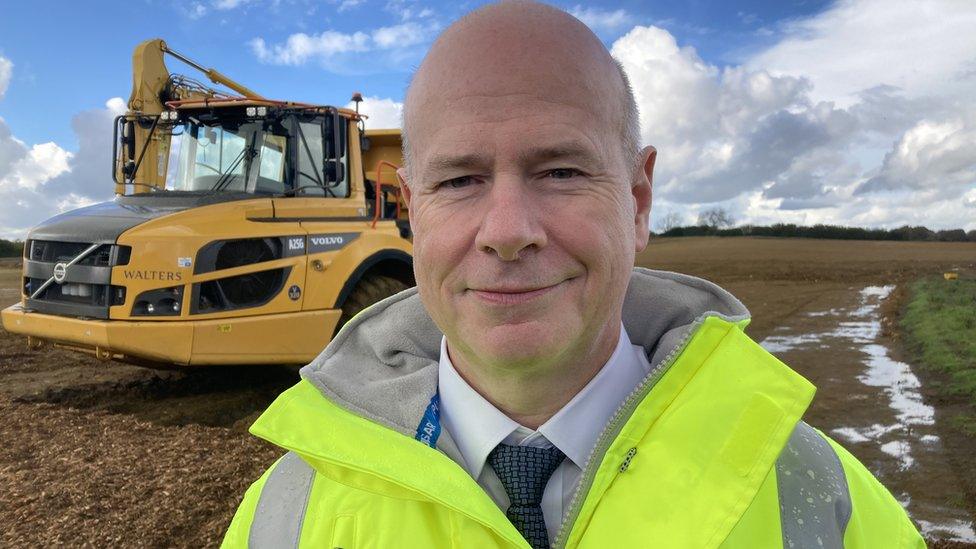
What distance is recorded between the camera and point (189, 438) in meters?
5.78

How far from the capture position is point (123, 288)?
20.1ft

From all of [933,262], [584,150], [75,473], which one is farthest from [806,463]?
[933,262]

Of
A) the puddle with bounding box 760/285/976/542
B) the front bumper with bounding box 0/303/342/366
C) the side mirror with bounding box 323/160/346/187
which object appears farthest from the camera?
the side mirror with bounding box 323/160/346/187

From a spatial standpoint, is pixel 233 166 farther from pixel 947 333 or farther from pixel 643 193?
pixel 947 333

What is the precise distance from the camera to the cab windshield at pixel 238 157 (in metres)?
7.00

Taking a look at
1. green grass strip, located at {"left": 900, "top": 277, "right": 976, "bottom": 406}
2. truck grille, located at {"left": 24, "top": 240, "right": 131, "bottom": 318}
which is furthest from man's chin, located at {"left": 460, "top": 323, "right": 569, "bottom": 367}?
green grass strip, located at {"left": 900, "top": 277, "right": 976, "bottom": 406}

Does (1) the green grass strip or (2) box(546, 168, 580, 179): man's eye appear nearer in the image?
(2) box(546, 168, 580, 179): man's eye

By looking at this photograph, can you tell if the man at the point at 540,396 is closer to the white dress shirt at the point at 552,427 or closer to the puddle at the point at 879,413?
the white dress shirt at the point at 552,427

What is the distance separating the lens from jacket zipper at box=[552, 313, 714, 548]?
134 centimetres

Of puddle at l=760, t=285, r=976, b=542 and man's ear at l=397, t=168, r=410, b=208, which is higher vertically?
man's ear at l=397, t=168, r=410, b=208

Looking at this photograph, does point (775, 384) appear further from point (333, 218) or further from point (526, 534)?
point (333, 218)

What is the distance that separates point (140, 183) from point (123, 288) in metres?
1.95

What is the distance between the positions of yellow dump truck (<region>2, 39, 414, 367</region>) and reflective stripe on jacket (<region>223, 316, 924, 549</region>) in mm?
5196

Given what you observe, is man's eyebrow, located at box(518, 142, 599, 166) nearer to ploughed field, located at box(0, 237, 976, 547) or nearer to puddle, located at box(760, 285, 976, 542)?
ploughed field, located at box(0, 237, 976, 547)
